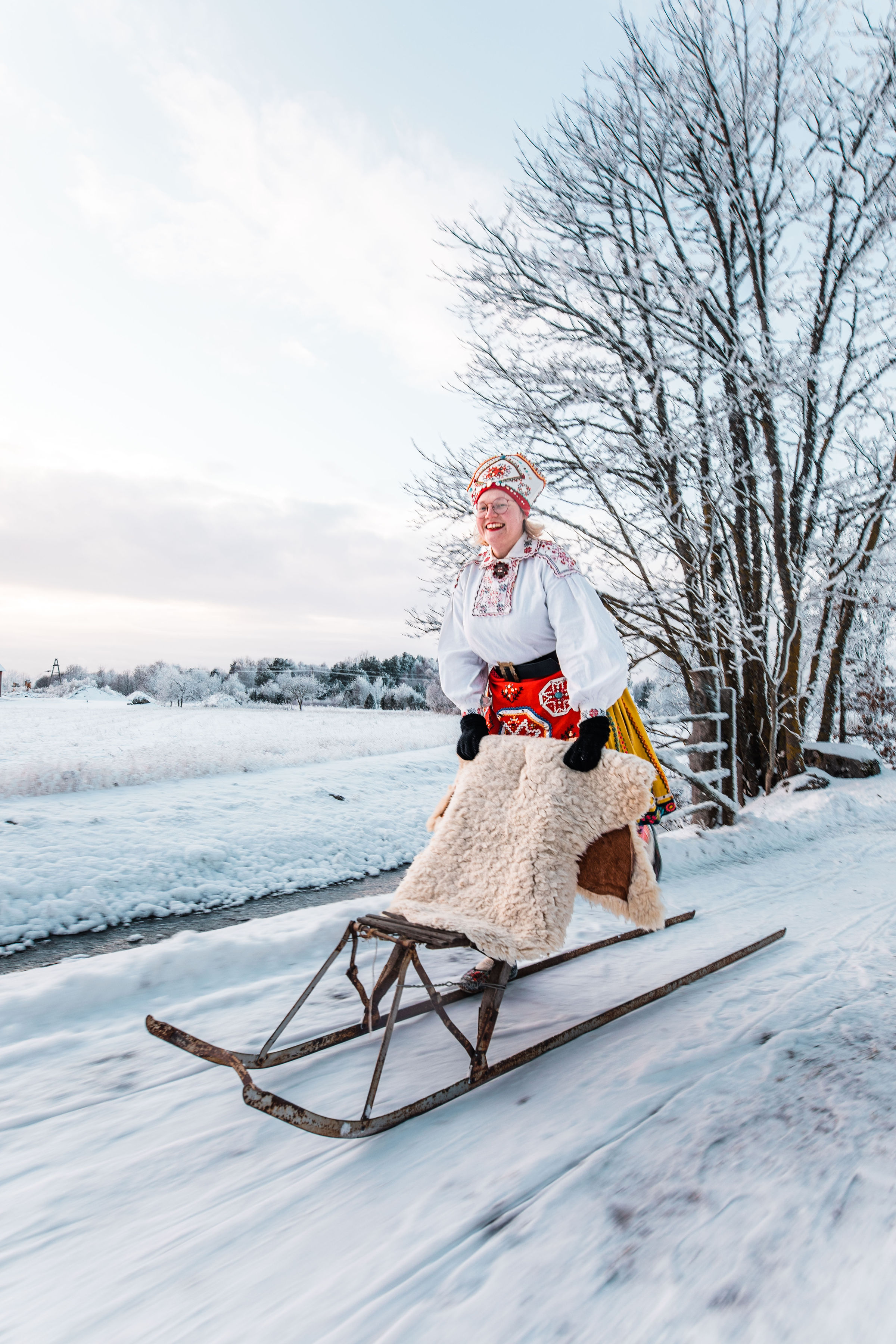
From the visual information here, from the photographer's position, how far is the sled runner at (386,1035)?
1.78 metres

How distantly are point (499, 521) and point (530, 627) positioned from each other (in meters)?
0.43

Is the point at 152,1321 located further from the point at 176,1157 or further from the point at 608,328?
the point at 608,328

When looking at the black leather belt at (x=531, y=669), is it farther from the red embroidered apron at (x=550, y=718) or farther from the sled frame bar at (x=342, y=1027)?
the sled frame bar at (x=342, y=1027)

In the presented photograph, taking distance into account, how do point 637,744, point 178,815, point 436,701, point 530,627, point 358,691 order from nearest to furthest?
point 530,627 → point 637,744 → point 178,815 → point 436,701 → point 358,691

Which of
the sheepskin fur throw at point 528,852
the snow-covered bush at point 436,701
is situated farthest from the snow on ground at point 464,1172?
the snow-covered bush at point 436,701

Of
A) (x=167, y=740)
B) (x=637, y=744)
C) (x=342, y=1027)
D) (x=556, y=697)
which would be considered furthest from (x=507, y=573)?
(x=167, y=740)

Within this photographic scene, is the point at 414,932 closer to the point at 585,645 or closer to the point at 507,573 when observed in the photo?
the point at 585,645

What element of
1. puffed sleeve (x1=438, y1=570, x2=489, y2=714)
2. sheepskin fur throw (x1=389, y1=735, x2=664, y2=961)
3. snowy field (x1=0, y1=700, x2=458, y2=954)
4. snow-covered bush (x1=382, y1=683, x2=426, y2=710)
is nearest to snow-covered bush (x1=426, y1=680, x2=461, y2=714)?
snow-covered bush (x1=382, y1=683, x2=426, y2=710)

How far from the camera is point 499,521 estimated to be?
2.61 metres

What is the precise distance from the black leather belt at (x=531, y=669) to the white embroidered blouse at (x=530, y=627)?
2 centimetres

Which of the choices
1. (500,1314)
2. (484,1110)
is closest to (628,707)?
(484,1110)

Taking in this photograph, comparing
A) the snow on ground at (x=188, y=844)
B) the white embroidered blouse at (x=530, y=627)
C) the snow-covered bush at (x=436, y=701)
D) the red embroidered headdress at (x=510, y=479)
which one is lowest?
the snow on ground at (x=188, y=844)

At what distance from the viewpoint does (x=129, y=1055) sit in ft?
7.70

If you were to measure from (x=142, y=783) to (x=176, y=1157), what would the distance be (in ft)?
22.3
